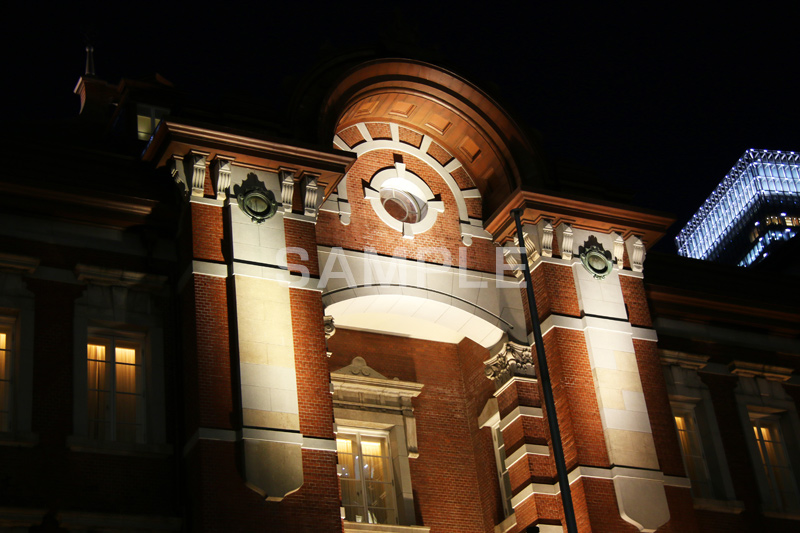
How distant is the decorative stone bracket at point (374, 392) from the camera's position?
21109 millimetres

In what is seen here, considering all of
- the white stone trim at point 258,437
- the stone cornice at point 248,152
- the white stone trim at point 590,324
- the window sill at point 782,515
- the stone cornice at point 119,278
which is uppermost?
the stone cornice at point 248,152

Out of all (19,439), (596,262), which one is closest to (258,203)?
(19,439)

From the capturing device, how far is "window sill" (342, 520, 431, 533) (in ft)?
62.3

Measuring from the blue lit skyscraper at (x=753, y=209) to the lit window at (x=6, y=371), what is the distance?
86612mm

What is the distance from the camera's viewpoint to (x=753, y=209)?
10106cm

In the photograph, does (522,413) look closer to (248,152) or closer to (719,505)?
(719,505)

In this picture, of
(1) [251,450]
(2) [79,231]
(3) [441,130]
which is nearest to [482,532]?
(1) [251,450]

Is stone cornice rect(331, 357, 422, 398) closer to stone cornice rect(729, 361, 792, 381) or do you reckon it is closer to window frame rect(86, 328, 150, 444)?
window frame rect(86, 328, 150, 444)

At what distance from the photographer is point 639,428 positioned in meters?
19.2

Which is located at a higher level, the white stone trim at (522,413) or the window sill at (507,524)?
the white stone trim at (522,413)

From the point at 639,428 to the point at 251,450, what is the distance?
7434 mm

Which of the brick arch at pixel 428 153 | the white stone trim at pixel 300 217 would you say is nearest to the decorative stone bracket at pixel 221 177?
the white stone trim at pixel 300 217

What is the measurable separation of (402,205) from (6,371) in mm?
8493

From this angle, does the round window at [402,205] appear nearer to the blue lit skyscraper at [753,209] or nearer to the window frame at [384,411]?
the window frame at [384,411]
